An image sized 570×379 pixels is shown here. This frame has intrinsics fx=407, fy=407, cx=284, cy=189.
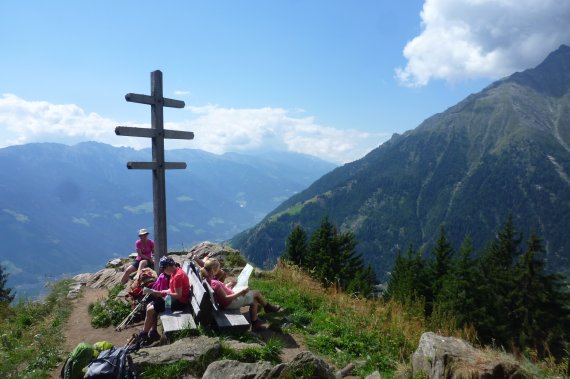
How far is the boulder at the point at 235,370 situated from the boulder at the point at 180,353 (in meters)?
0.52

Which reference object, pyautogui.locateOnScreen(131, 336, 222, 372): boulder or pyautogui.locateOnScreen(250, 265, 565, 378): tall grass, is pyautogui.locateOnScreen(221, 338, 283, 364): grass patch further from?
pyautogui.locateOnScreen(250, 265, 565, 378): tall grass

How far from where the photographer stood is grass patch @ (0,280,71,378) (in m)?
7.14

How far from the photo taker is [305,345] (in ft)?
25.7

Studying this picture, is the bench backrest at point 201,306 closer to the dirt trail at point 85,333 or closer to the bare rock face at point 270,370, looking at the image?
the bare rock face at point 270,370

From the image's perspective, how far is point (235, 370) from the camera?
5.50 m

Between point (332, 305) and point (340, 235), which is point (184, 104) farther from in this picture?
point (340, 235)

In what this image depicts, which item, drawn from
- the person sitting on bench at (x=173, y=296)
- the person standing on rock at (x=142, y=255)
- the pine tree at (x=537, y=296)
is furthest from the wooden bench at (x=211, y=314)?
the pine tree at (x=537, y=296)

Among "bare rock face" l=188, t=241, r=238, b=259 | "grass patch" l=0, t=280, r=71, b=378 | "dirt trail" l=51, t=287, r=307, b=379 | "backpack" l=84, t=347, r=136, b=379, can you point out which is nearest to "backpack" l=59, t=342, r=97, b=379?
"backpack" l=84, t=347, r=136, b=379

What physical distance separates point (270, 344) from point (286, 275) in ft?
18.6

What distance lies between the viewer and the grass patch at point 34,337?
714 cm

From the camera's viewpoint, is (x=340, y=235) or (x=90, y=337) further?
(x=340, y=235)

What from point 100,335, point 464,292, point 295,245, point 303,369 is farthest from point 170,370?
point 295,245

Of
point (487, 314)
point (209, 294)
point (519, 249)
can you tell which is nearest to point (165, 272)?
point (209, 294)

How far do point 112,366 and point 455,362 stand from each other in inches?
182
